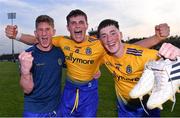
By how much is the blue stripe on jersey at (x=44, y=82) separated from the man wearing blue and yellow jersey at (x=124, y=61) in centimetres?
79

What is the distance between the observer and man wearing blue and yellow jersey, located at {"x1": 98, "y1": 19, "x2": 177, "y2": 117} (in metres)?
5.71

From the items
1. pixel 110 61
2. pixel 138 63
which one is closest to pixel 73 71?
pixel 110 61

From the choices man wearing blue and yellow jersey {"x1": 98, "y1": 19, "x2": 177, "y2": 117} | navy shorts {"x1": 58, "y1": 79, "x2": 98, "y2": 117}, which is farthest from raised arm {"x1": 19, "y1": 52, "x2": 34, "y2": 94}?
man wearing blue and yellow jersey {"x1": 98, "y1": 19, "x2": 177, "y2": 117}

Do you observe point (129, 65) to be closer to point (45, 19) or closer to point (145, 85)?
point (45, 19)

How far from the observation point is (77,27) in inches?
262

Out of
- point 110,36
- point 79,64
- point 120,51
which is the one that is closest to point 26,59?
point 110,36

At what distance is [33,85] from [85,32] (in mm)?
1284

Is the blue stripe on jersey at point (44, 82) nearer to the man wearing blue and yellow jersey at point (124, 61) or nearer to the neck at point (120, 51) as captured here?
the man wearing blue and yellow jersey at point (124, 61)

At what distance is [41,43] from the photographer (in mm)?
6406

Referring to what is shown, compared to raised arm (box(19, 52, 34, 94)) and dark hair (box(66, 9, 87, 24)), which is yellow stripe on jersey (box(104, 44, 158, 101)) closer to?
dark hair (box(66, 9, 87, 24))

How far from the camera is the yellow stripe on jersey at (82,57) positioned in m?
6.77

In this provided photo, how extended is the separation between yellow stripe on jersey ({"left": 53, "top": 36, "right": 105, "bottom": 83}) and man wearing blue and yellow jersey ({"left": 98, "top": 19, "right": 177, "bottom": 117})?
0.36 meters

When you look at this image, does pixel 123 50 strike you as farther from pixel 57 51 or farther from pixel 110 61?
pixel 57 51

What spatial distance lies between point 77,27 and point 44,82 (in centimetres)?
101
